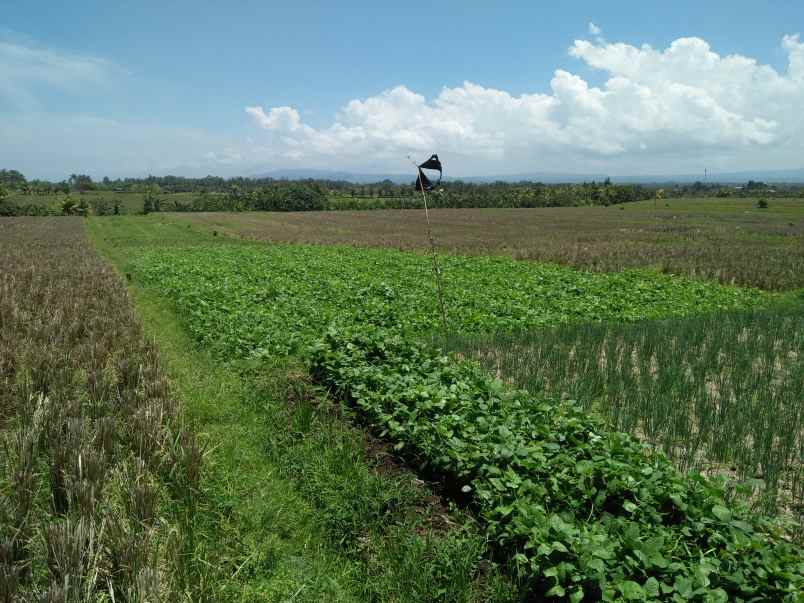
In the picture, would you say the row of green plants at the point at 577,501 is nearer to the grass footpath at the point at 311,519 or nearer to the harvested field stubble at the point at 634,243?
the grass footpath at the point at 311,519

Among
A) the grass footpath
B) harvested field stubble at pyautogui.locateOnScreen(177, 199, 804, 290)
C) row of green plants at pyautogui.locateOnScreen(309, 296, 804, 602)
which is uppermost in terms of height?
harvested field stubble at pyautogui.locateOnScreen(177, 199, 804, 290)

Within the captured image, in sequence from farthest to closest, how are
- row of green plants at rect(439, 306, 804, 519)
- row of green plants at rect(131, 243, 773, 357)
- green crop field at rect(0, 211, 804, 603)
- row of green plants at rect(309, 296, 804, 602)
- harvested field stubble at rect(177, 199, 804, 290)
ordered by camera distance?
1. harvested field stubble at rect(177, 199, 804, 290)
2. row of green plants at rect(131, 243, 773, 357)
3. row of green plants at rect(439, 306, 804, 519)
4. green crop field at rect(0, 211, 804, 603)
5. row of green plants at rect(309, 296, 804, 602)

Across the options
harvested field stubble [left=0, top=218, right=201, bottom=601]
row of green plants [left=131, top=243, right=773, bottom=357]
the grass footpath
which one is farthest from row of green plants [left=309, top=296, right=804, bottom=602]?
row of green plants [left=131, top=243, right=773, bottom=357]

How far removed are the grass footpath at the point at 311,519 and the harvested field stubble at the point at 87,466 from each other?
1.11 feet

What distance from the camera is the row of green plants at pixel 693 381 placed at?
18.9 ft

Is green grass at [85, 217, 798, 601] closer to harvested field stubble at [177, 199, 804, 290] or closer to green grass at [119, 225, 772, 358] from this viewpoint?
green grass at [119, 225, 772, 358]

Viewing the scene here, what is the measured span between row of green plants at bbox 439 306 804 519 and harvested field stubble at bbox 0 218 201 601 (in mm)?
4896

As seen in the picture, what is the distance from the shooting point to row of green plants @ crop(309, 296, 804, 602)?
3387 millimetres

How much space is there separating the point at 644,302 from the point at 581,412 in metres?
10.4

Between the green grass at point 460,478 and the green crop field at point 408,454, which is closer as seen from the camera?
the green grass at point 460,478

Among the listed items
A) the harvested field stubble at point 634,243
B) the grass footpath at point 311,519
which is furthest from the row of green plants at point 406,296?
the harvested field stubble at point 634,243

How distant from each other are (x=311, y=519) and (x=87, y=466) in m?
2.07

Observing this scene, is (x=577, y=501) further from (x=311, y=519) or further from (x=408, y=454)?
(x=311, y=519)

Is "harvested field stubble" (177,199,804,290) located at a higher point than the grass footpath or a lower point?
higher
